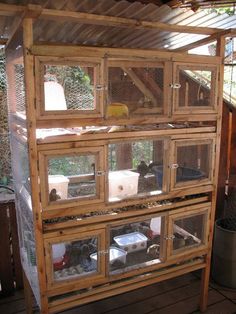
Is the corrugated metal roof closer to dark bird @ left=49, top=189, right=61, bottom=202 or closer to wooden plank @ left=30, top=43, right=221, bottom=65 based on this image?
wooden plank @ left=30, top=43, right=221, bottom=65

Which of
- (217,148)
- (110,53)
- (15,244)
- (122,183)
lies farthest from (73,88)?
(15,244)

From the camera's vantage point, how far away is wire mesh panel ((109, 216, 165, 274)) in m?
1.81

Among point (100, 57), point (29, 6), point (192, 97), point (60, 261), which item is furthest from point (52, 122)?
point (192, 97)

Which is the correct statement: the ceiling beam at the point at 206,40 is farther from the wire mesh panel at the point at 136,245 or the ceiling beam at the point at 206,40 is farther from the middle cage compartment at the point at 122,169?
the wire mesh panel at the point at 136,245

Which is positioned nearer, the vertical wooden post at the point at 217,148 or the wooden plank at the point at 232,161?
the vertical wooden post at the point at 217,148

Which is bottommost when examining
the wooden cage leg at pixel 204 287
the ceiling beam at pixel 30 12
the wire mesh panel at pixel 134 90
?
the wooden cage leg at pixel 204 287

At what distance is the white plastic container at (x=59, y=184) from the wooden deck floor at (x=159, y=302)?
108 centimetres

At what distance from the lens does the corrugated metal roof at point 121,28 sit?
1.46 meters

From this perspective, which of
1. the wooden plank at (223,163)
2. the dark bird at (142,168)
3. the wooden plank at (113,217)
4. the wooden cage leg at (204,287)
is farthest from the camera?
the wooden plank at (223,163)

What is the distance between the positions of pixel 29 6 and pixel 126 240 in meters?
1.35

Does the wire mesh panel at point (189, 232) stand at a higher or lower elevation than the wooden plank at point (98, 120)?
lower

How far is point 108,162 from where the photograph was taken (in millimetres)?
1571

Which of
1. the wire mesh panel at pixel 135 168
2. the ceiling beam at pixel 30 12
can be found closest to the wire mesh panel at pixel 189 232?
the wire mesh panel at pixel 135 168

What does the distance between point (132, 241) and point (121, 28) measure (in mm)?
1276
